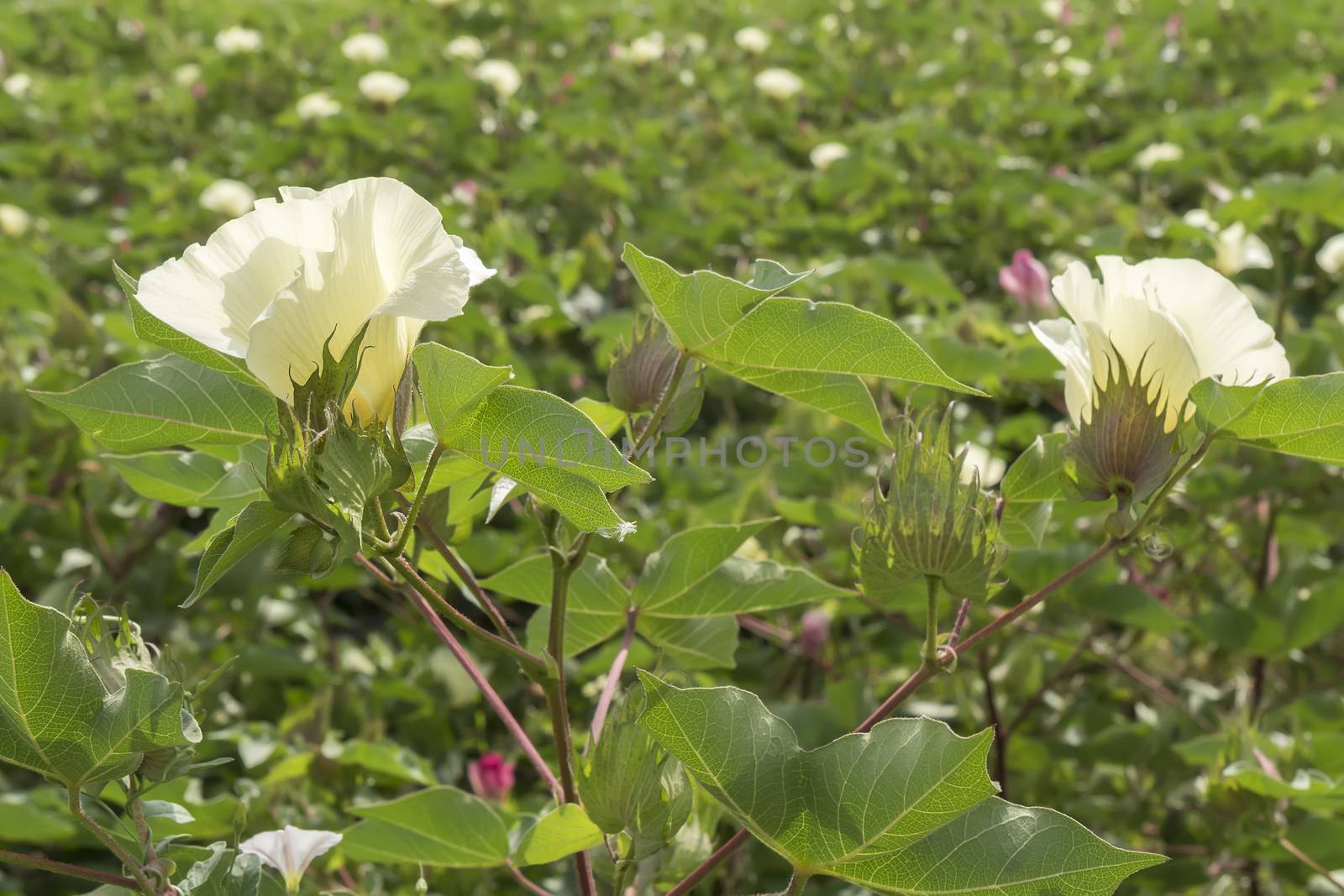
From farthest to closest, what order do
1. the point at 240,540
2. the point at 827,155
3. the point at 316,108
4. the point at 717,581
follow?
the point at 316,108 < the point at 827,155 < the point at 717,581 < the point at 240,540

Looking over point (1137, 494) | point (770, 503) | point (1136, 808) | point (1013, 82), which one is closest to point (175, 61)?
point (1013, 82)

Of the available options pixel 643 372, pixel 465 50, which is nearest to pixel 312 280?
pixel 643 372

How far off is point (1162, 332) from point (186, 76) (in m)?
3.51

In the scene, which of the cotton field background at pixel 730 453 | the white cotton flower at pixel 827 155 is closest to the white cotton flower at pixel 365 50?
the cotton field background at pixel 730 453

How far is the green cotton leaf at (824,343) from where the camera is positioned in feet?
2.41

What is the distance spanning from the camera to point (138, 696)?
2.13 ft

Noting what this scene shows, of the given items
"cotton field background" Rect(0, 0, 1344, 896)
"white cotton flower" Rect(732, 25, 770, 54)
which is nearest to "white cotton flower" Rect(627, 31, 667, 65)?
"cotton field background" Rect(0, 0, 1344, 896)

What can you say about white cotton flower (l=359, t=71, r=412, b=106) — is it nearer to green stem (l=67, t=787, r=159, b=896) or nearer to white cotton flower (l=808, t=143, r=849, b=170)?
white cotton flower (l=808, t=143, r=849, b=170)

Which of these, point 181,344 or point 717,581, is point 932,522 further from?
point 181,344

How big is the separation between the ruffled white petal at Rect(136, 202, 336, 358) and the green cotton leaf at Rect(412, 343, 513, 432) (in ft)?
0.28

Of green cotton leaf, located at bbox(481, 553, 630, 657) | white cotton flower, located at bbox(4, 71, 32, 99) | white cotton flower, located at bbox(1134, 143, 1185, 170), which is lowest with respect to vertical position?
white cotton flower, located at bbox(4, 71, 32, 99)

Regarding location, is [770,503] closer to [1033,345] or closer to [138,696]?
[1033,345]

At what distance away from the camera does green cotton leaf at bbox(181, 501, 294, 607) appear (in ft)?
2.10

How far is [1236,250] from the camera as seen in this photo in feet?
6.69
